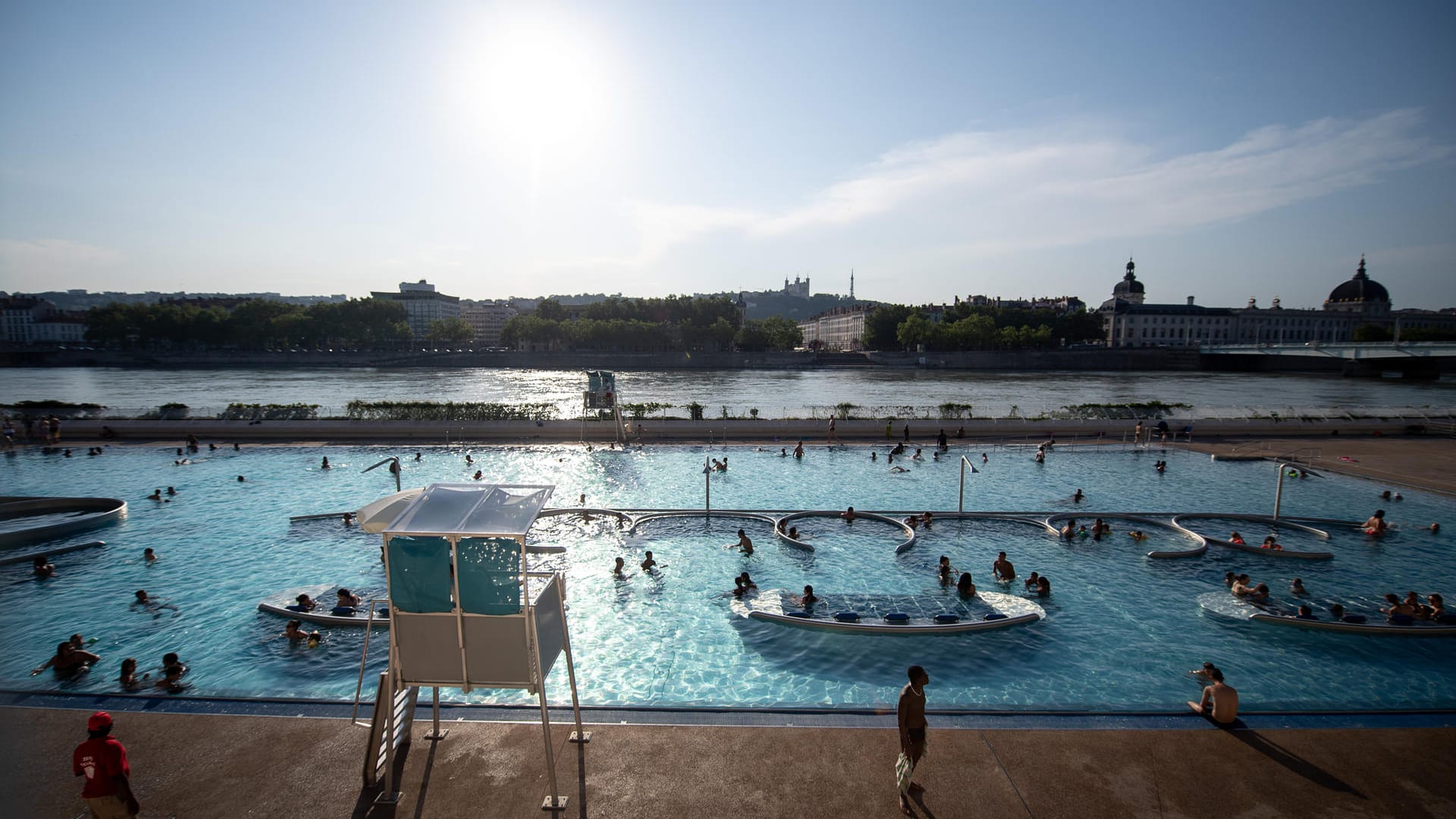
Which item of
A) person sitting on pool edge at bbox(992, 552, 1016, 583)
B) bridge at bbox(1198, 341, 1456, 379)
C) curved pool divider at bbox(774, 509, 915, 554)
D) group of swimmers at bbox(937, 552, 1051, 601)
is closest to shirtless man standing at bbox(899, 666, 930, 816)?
group of swimmers at bbox(937, 552, 1051, 601)

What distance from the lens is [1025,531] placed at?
17.7 meters

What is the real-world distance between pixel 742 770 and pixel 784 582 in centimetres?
833

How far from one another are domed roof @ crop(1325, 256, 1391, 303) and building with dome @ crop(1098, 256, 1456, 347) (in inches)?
6.5

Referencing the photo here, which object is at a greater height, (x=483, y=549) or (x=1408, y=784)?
(x=483, y=549)

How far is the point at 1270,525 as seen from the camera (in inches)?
714

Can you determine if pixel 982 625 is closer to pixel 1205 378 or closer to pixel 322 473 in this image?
pixel 322 473

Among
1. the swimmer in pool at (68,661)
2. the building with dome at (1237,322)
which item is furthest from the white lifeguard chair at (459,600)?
the building with dome at (1237,322)

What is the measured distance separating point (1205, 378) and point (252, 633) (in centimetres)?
10614

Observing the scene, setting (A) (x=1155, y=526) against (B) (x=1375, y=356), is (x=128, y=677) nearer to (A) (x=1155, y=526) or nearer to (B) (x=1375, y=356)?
(A) (x=1155, y=526)

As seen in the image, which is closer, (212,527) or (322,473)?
(212,527)

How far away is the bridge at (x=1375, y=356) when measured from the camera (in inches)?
3071

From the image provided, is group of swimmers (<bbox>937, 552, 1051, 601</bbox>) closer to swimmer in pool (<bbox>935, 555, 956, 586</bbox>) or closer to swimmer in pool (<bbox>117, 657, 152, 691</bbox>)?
swimmer in pool (<bbox>935, 555, 956, 586</bbox>)

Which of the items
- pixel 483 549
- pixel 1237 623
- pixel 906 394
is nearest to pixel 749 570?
pixel 1237 623

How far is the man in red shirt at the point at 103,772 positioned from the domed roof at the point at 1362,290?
198617mm
